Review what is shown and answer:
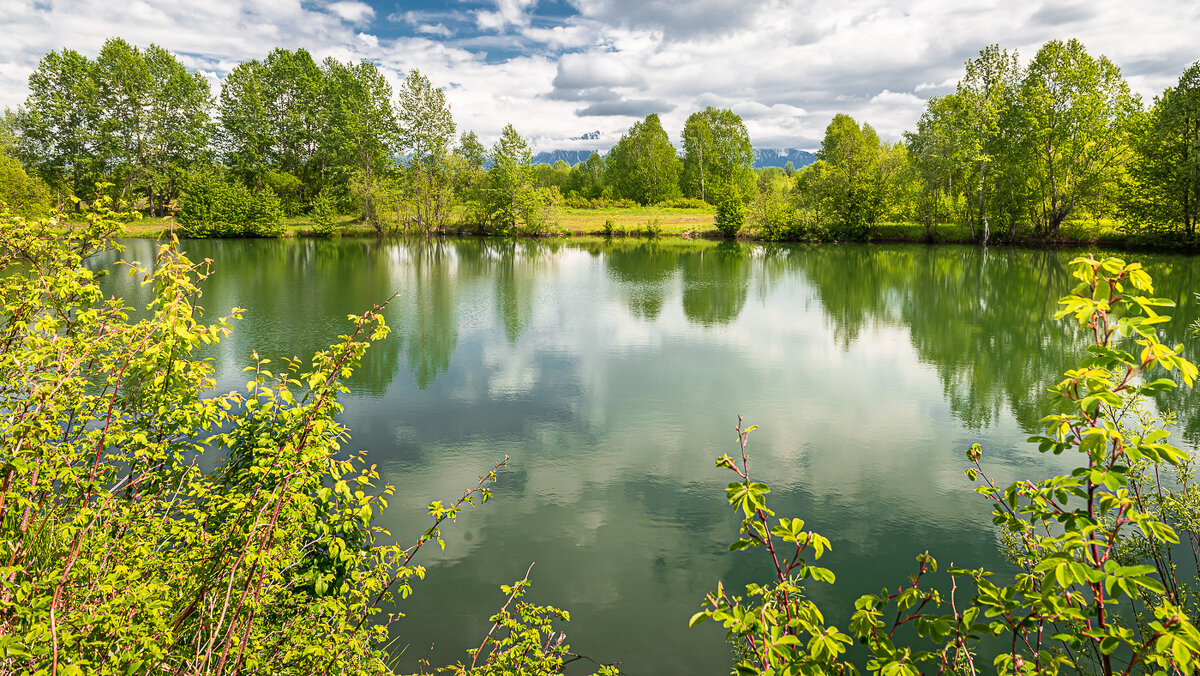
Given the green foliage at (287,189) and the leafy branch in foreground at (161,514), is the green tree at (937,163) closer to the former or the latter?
the leafy branch in foreground at (161,514)

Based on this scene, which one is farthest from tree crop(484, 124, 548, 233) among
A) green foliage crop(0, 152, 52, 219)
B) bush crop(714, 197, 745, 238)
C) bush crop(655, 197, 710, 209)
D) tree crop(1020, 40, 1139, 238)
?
tree crop(1020, 40, 1139, 238)

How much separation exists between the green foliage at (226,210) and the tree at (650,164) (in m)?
46.3

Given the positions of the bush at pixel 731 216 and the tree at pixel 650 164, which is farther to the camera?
the tree at pixel 650 164

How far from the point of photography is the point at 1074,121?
41.9m

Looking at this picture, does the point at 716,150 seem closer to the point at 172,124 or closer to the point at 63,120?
the point at 172,124

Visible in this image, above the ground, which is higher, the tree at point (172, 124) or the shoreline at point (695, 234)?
the tree at point (172, 124)

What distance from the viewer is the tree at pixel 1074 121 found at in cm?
4088

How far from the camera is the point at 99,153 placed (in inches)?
2362

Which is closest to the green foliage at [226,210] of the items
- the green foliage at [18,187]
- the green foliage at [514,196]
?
the green foliage at [18,187]

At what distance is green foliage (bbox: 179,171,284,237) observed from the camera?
181 feet

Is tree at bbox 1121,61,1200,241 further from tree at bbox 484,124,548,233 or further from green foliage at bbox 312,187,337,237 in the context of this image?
green foliage at bbox 312,187,337,237

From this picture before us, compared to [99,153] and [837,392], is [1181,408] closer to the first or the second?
[837,392]

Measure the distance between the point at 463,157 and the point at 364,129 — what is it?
409 inches

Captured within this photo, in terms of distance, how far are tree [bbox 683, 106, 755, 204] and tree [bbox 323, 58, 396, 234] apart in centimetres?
3899
